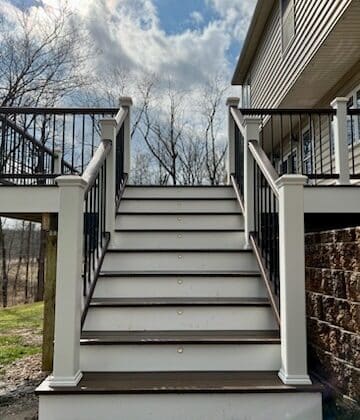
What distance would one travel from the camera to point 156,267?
12.0 ft

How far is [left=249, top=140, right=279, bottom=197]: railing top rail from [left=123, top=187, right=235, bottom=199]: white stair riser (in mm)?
1158

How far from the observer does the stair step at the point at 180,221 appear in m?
4.23

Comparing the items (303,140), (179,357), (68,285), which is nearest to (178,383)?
(179,357)

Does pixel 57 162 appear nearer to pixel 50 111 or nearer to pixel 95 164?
pixel 50 111

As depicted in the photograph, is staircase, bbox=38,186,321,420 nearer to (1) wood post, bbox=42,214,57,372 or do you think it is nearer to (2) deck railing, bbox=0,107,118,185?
(1) wood post, bbox=42,214,57,372

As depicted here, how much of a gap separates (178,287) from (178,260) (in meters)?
0.41

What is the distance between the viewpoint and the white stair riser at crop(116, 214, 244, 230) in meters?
4.23

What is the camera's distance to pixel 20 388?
11.6 ft

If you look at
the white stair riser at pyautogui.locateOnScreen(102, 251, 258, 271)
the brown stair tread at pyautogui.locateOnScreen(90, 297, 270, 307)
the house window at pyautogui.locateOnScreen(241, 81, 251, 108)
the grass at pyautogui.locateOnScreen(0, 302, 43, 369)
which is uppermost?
the house window at pyautogui.locateOnScreen(241, 81, 251, 108)

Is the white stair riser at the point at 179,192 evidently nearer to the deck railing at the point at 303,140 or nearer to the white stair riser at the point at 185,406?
the deck railing at the point at 303,140

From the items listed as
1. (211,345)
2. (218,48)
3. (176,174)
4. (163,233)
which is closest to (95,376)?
(211,345)

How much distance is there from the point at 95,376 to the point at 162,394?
48cm

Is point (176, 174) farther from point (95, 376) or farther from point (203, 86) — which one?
point (95, 376)

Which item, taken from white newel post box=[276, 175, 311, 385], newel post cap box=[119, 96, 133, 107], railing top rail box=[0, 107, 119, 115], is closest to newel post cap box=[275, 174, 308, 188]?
white newel post box=[276, 175, 311, 385]
